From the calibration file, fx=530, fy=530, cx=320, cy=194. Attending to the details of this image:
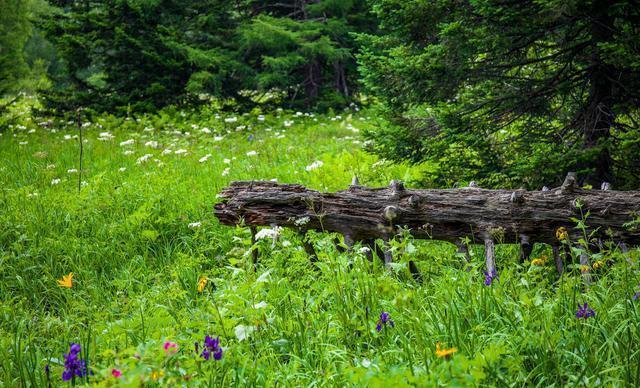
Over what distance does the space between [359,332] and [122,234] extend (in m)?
3.40

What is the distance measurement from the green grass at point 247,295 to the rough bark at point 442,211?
0.22 m

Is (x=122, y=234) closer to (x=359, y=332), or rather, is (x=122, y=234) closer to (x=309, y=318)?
(x=309, y=318)

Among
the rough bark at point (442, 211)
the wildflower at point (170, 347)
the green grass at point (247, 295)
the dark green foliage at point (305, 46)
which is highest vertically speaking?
the dark green foliage at point (305, 46)

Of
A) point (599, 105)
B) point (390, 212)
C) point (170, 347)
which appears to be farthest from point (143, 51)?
point (170, 347)

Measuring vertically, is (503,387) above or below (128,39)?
below

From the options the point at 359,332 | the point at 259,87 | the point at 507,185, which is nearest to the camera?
the point at 359,332

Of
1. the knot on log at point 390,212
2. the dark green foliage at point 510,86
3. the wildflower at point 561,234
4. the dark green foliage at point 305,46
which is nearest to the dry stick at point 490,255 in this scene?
the wildflower at point 561,234

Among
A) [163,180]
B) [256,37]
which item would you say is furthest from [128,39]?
[163,180]

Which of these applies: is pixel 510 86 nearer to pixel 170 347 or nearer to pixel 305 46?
pixel 170 347

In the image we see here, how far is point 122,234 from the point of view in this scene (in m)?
5.49

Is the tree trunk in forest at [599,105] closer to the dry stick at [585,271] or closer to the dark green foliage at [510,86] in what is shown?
the dark green foliage at [510,86]

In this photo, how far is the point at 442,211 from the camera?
154 inches

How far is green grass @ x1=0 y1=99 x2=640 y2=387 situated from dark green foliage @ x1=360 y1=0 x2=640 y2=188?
909mm

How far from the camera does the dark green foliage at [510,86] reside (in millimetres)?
4383
